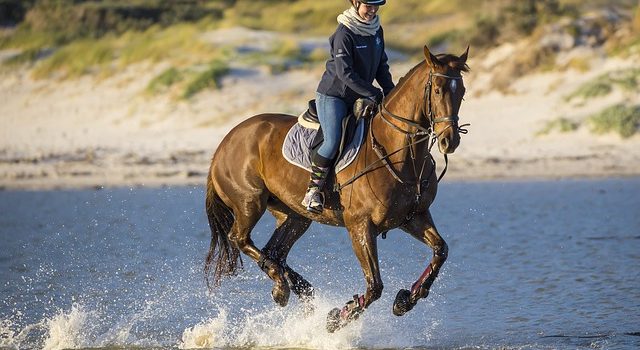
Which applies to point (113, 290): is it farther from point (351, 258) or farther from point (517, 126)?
point (517, 126)

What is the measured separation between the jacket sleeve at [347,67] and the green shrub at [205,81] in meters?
14.7

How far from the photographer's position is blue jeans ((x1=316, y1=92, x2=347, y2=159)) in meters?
8.19

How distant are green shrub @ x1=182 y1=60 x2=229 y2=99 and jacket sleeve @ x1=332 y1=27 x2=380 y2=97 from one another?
580 inches

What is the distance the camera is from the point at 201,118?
2178 cm

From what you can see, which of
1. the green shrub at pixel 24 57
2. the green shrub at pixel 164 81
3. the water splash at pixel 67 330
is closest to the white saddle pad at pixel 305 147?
the water splash at pixel 67 330

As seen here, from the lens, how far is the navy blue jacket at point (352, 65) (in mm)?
8094

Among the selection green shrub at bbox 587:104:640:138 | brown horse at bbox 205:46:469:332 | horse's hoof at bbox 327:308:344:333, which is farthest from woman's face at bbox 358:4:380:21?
green shrub at bbox 587:104:640:138

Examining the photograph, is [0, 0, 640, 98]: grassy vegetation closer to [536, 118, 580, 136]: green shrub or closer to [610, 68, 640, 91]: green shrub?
[610, 68, 640, 91]: green shrub

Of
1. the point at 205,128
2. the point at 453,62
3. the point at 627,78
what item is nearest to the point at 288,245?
the point at 453,62

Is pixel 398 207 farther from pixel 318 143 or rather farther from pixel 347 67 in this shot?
pixel 347 67

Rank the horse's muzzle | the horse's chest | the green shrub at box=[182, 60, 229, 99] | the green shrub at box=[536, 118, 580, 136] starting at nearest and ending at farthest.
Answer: the horse's muzzle
the horse's chest
the green shrub at box=[536, 118, 580, 136]
the green shrub at box=[182, 60, 229, 99]

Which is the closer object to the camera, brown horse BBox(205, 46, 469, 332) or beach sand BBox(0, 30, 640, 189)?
brown horse BBox(205, 46, 469, 332)

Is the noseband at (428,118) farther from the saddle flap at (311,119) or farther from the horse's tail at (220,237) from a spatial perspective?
the horse's tail at (220,237)

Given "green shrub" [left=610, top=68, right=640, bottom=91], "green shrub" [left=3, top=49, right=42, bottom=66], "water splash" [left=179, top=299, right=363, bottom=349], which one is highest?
"water splash" [left=179, top=299, right=363, bottom=349]
